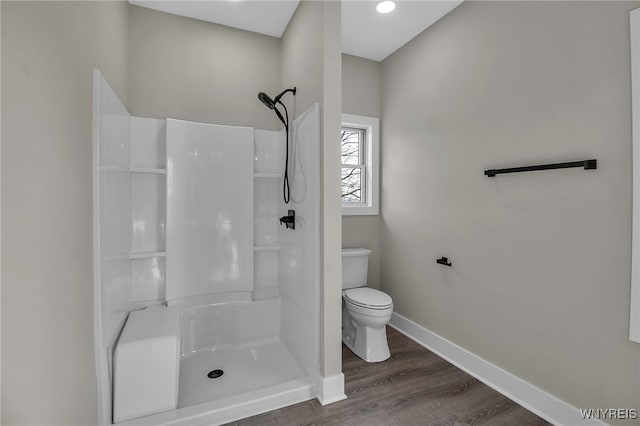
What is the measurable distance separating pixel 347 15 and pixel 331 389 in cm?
276

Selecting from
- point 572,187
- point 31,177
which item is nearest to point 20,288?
point 31,177

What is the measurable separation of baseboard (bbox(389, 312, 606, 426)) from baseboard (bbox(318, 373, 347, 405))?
0.98m

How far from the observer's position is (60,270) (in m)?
0.99

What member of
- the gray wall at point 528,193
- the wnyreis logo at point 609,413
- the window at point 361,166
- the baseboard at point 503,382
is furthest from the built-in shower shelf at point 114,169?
the wnyreis logo at point 609,413

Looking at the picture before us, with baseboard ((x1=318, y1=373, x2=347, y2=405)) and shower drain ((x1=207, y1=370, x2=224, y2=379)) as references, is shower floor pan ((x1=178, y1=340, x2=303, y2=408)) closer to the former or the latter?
shower drain ((x1=207, y1=370, x2=224, y2=379))

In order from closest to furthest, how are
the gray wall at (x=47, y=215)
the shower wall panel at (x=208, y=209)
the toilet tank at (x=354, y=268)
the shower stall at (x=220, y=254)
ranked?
the gray wall at (x=47, y=215)
the shower stall at (x=220, y=254)
the shower wall panel at (x=208, y=209)
the toilet tank at (x=354, y=268)

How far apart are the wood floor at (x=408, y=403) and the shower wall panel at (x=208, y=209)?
104 cm

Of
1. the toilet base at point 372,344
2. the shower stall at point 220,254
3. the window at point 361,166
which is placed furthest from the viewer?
the window at point 361,166

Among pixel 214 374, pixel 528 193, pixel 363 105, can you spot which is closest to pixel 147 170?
pixel 214 374

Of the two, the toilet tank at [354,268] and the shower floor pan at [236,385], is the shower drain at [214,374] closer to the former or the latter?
the shower floor pan at [236,385]

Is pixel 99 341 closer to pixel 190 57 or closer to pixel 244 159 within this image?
pixel 244 159

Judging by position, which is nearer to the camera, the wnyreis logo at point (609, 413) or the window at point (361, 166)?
the wnyreis logo at point (609, 413)

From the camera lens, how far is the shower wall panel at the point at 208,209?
216 cm

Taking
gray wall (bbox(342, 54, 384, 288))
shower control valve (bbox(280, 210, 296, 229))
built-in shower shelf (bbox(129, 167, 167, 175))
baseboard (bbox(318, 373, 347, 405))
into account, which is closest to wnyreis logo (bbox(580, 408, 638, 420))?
baseboard (bbox(318, 373, 347, 405))
